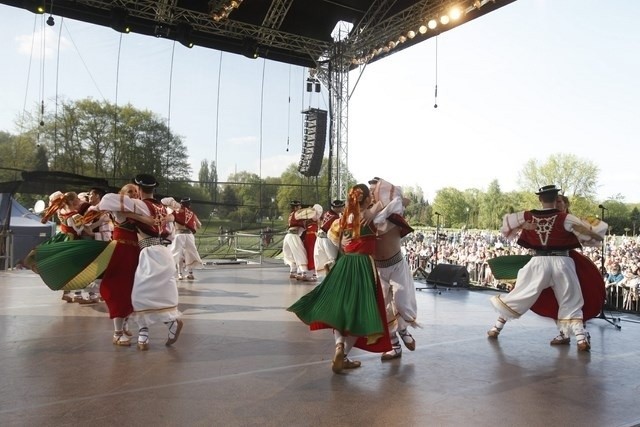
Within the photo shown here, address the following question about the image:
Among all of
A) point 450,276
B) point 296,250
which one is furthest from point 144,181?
point 450,276

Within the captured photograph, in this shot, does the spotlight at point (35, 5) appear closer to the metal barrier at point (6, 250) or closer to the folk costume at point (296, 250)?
the metal barrier at point (6, 250)

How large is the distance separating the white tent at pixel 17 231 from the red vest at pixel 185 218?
3.95 meters

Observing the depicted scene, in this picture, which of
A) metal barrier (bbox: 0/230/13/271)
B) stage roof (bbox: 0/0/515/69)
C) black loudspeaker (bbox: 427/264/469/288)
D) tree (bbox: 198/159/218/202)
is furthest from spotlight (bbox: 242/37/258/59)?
black loudspeaker (bbox: 427/264/469/288)

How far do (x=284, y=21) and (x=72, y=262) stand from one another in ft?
33.7

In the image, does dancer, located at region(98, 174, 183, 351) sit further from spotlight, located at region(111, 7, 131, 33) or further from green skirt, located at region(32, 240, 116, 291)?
spotlight, located at region(111, 7, 131, 33)

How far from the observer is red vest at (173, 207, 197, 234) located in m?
9.12

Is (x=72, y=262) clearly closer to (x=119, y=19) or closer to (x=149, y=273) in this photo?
(x=149, y=273)

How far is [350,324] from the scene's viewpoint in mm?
3615

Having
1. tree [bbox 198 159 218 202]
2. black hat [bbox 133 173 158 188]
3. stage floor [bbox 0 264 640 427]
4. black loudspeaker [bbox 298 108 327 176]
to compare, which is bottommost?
stage floor [bbox 0 264 640 427]

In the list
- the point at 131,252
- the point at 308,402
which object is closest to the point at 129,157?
the point at 131,252

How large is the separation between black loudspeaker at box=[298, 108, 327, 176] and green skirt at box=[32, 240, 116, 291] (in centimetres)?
1064

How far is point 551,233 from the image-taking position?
478 centimetres

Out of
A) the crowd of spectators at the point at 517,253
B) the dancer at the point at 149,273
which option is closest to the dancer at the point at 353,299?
the dancer at the point at 149,273

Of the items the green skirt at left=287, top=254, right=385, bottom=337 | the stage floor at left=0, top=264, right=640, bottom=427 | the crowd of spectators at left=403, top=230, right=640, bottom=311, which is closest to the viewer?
the stage floor at left=0, top=264, right=640, bottom=427
